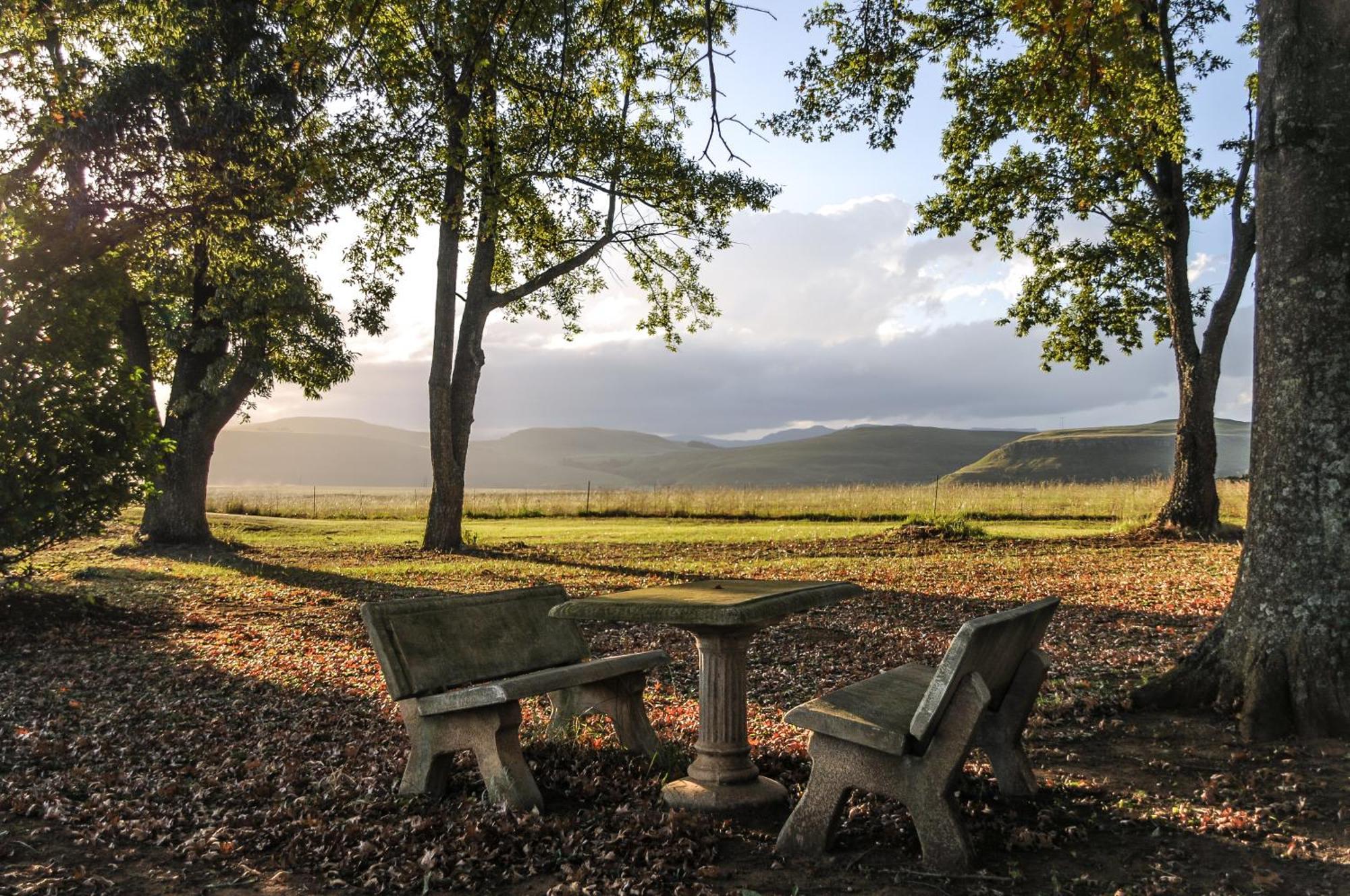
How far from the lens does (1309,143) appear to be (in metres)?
5.88

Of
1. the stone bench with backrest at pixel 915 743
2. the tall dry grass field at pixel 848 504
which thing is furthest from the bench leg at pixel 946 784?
the tall dry grass field at pixel 848 504

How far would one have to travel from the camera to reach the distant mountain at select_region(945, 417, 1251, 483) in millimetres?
137000

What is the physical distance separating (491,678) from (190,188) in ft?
49.5

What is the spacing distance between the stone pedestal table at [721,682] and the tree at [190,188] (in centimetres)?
572

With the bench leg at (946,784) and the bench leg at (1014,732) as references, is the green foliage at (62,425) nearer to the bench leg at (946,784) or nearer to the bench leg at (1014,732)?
the bench leg at (1014,732)

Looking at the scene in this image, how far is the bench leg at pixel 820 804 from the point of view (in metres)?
4.21

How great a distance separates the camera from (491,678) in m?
5.61

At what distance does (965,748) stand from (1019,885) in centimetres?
59

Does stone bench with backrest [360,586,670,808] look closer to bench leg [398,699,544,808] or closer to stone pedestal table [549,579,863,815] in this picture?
bench leg [398,699,544,808]

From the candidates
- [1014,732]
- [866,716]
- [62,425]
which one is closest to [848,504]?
[62,425]

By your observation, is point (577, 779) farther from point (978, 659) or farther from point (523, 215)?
point (523, 215)

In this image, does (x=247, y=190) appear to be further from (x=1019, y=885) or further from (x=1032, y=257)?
(x=1032, y=257)

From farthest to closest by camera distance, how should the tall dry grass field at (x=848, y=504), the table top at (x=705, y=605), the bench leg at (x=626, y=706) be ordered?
the tall dry grass field at (x=848, y=504), the bench leg at (x=626, y=706), the table top at (x=705, y=605)

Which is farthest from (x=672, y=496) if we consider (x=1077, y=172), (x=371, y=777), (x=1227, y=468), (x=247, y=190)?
(x=1227, y=468)
